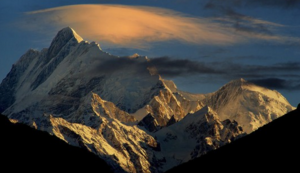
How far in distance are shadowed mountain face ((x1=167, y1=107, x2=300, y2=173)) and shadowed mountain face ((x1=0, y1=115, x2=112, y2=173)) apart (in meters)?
12.1

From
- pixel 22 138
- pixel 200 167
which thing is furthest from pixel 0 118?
pixel 200 167

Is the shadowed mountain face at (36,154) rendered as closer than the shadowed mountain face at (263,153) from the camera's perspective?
No

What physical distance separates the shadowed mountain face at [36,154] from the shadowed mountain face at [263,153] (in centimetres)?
1206

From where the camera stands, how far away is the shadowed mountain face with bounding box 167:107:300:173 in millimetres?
102562

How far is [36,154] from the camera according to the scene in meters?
118

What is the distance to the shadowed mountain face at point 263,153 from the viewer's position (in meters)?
103

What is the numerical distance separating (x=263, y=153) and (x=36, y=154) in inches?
1098

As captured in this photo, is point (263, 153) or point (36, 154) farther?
point (36, 154)

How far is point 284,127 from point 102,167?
25943mm

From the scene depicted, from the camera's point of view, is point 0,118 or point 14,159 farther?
point 0,118

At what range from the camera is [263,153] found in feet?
354

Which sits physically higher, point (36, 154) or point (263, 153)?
point (36, 154)

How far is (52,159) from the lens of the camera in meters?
119

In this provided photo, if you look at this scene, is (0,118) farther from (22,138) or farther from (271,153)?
(271,153)
